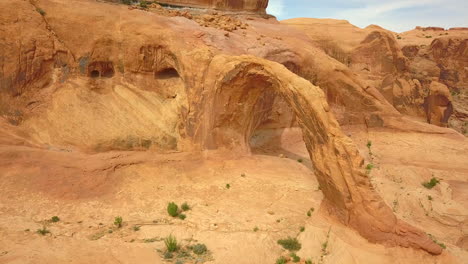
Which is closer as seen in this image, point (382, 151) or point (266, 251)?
point (266, 251)

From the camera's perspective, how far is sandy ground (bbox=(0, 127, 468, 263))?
7.57 m

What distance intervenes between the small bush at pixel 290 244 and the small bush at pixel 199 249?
5.65 ft

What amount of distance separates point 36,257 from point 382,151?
13.0 meters

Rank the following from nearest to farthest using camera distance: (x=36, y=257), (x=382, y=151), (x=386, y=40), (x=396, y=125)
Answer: (x=36, y=257) < (x=382, y=151) < (x=396, y=125) < (x=386, y=40)

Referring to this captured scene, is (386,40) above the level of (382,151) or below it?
above

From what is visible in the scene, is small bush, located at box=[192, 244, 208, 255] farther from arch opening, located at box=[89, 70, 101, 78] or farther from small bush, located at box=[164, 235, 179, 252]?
arch opening, located at box=[89, 70, 101, 78]

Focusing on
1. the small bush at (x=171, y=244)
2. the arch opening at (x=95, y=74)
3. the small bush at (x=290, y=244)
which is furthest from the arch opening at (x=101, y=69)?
the small bush at (x=290, y=244)

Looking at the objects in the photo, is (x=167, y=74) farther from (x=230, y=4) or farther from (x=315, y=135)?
(x=230, y=4)

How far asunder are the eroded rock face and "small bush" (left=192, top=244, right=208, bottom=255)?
41.7ft

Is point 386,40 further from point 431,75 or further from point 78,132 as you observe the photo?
point 78,132

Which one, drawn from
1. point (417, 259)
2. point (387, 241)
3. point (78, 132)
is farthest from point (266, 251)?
point (78, 132)

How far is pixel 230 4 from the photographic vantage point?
60.7ft

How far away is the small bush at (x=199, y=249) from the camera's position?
300 inches

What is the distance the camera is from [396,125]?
16.0 metres
